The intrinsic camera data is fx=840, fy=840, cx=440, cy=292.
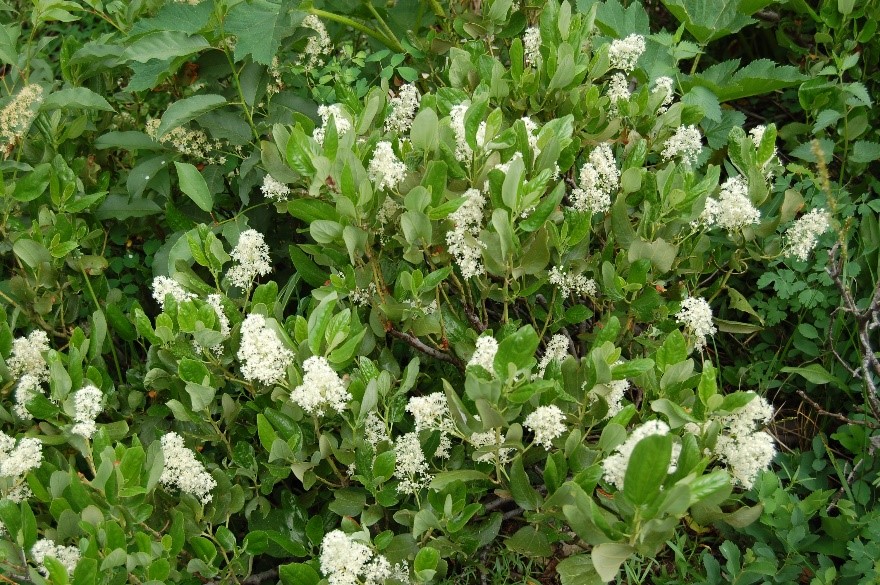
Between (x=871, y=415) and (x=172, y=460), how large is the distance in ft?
5.57

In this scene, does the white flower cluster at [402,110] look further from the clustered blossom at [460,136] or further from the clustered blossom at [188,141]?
the clustered blossom at [188,141]

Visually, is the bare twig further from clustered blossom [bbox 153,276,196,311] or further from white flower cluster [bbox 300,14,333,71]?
white flower cluster [bbox 300,14,333,71]

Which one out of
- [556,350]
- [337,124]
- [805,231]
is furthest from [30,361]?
[805,231]

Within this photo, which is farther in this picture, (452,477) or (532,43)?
(532,43)

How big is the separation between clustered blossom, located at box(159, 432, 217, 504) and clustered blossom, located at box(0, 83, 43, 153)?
1.02 m

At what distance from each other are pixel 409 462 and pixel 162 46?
1.21m

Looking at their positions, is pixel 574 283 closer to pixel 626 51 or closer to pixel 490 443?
pixel 490 443

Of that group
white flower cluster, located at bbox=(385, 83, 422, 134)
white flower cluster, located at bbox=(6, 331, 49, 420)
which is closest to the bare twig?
white flower cluster, located at bbox=(385, 83, 422, 134)

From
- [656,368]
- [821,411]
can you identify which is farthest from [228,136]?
[821,411]

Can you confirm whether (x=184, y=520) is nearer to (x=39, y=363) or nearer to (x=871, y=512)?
(x=39, y=363)

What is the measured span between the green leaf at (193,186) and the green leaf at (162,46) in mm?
270

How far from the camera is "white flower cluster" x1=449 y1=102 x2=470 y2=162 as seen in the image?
5.87 feet

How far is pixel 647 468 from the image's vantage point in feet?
3.95

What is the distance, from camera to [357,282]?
1809 millimetres
